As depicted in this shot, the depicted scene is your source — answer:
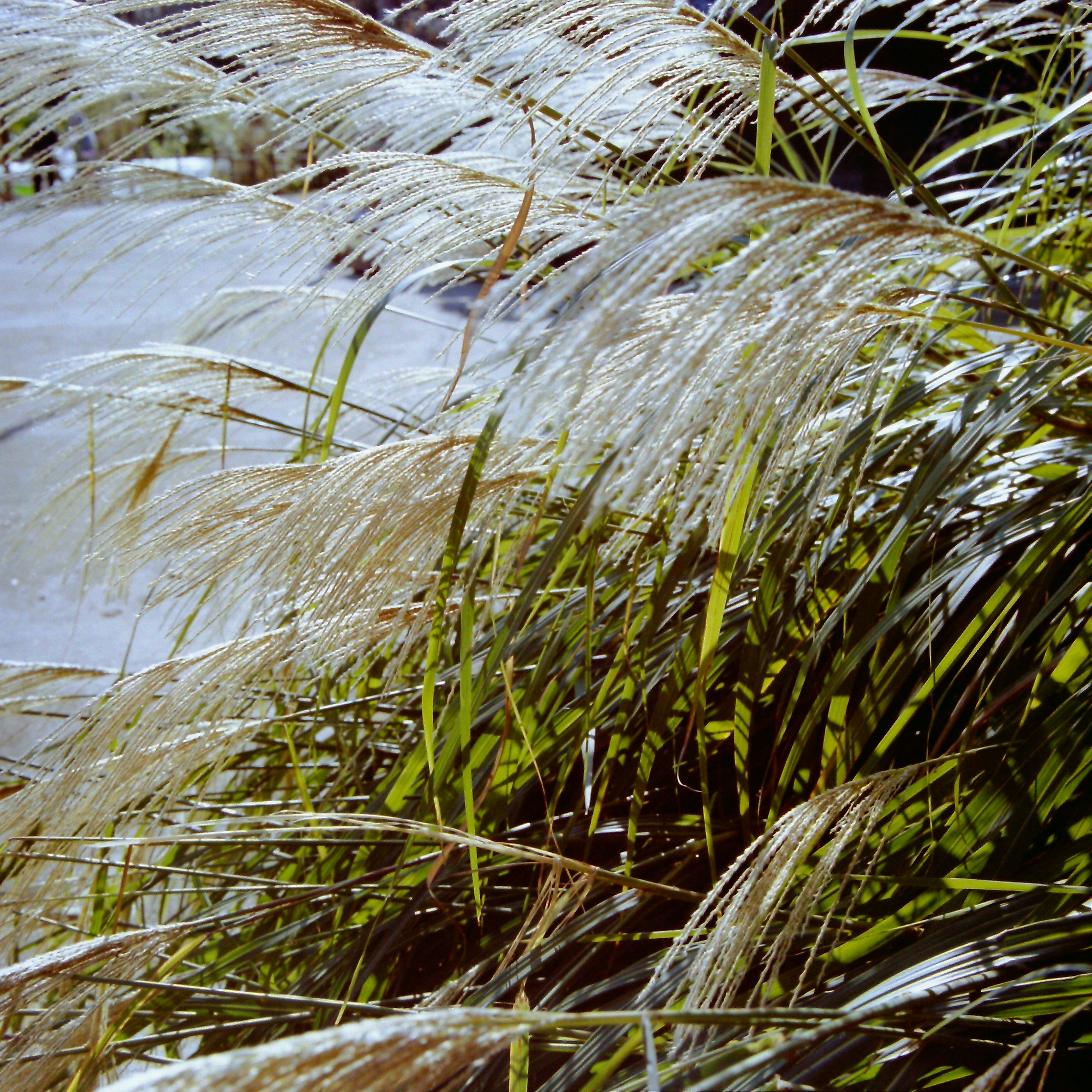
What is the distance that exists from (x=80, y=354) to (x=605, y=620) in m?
3.97

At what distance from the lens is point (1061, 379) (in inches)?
33.5

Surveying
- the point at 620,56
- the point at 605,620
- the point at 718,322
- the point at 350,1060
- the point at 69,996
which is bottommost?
the point at 69,996

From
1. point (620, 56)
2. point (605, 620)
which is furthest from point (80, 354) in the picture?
point (620, 56)

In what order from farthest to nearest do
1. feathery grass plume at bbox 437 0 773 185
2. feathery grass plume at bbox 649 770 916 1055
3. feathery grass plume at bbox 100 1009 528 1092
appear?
feathery grass plume at bbox 437 0 773 185 → feathery grass plume at bbox 649 770 916 1055 → feathery grass plume at bbox 100 1009 528 1092

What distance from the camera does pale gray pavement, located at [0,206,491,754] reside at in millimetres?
1521

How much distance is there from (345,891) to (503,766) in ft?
0.68

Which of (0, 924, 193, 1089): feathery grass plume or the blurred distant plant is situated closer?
the blurred distant plant

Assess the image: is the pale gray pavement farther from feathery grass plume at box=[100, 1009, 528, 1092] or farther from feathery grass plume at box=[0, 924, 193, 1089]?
feathery grass plume at box=[100, 1009, 528, 1092]

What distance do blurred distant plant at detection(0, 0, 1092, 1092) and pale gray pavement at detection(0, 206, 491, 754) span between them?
0.15 meters

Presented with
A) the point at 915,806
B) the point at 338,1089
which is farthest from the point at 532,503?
the point at 338,1089

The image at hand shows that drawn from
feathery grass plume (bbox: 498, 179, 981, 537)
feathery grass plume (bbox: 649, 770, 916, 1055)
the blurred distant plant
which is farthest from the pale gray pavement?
feathery grass plume (bbox: 649, 770, 916, 1055)

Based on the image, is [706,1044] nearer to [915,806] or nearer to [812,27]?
[915,806]

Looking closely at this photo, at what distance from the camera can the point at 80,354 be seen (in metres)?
4.33

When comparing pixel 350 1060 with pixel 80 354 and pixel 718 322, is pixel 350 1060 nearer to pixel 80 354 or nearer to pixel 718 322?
pixel 718 322
